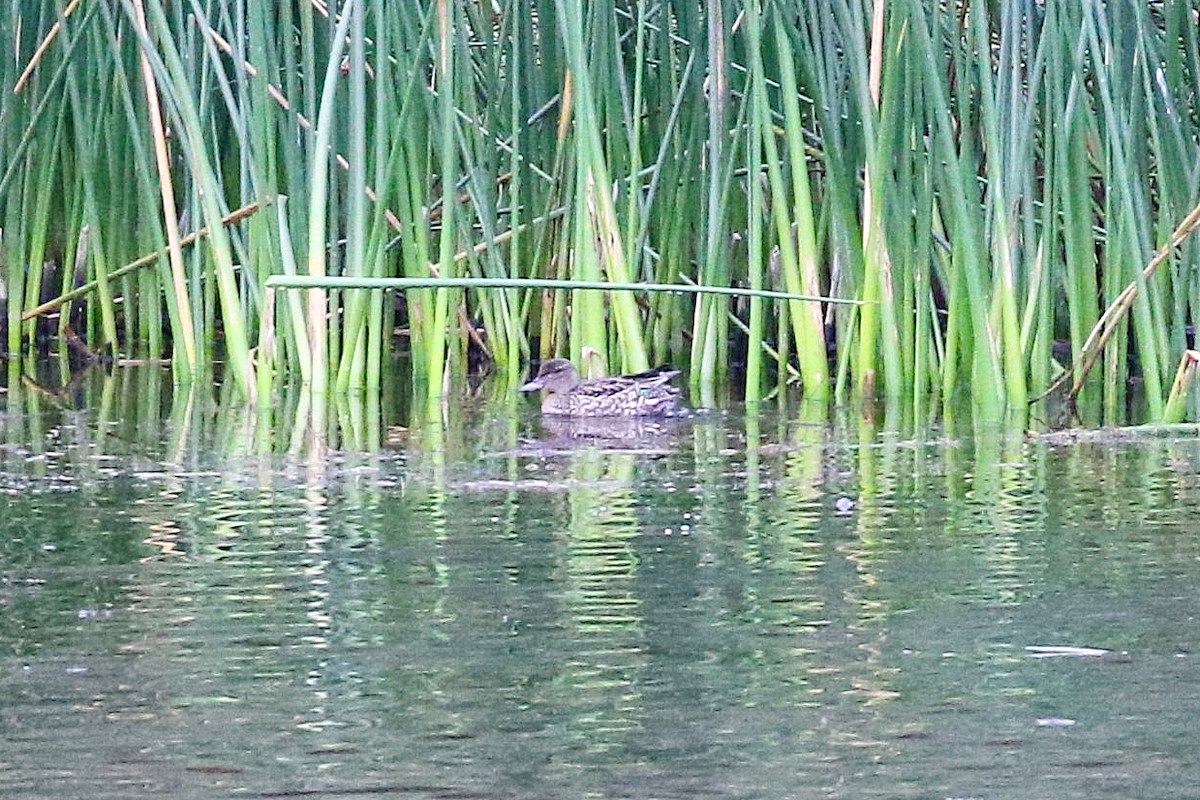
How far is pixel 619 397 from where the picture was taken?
6.40 m

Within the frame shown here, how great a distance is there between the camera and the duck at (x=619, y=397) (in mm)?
6289

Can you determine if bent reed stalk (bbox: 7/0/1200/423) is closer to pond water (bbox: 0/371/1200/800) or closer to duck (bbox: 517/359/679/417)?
duck (bbox: 517/359/679/417)

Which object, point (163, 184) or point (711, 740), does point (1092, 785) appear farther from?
point (163, 184)

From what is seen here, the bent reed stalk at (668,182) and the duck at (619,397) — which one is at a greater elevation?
the bent reed stalk at (668,182)

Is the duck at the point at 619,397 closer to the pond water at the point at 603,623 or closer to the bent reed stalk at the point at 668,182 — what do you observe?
the bent reed stalk at the point at 668,182

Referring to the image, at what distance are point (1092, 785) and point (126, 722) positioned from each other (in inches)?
43.6

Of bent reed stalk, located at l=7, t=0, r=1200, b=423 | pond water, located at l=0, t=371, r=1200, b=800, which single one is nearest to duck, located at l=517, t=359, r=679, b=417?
bent reed stalk, located at l=7, t=0, r=1200, b=423

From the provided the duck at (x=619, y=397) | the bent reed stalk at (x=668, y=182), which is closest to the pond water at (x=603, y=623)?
the duck at (x=619, y=397)

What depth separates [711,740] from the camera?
260 centimetres

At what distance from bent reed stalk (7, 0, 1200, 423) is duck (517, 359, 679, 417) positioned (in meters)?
0.32

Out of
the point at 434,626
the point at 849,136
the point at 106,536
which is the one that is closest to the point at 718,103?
the point at 849,136

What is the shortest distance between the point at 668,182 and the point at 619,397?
1.16 m

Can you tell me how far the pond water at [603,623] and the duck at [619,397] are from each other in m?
0.83

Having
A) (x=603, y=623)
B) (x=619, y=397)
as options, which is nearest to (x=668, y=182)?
(x=619, y=397)
